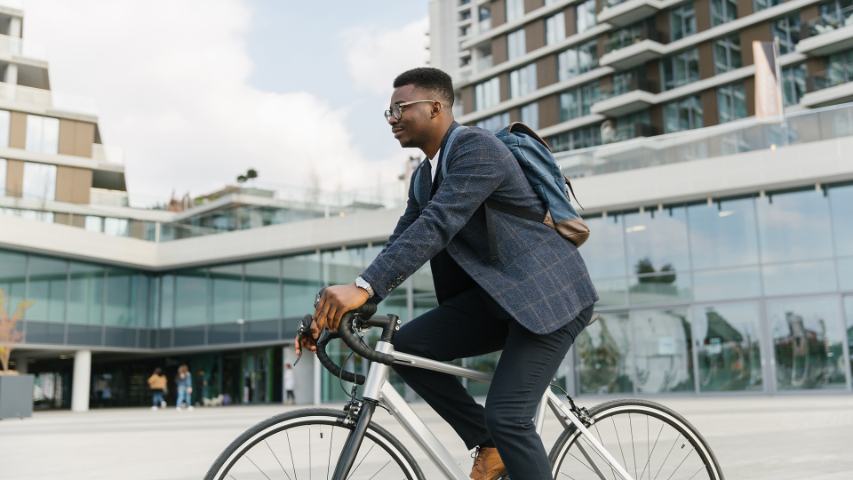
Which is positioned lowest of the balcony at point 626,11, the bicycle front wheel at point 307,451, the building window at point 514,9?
the bicycle front wheel at point 307,451

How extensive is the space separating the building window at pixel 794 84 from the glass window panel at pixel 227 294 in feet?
81.7

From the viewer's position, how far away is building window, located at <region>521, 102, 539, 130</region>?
4656 centimetres

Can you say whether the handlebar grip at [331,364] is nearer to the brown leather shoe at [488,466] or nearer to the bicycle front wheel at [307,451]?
the bicycle front wheel at [307,451]

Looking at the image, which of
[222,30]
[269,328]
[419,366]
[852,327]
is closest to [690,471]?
[419,366]

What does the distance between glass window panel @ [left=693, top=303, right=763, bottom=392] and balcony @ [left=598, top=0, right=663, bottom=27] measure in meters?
23.8

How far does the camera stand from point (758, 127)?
21031mm

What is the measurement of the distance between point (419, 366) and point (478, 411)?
0.32m

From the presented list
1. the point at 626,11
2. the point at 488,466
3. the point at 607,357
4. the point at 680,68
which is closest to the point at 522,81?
the point at 626,11

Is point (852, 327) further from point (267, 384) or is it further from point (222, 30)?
point (267, 384)

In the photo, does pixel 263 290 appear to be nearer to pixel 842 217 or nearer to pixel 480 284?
pixel 842 217

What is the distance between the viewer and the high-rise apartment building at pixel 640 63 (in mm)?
35906

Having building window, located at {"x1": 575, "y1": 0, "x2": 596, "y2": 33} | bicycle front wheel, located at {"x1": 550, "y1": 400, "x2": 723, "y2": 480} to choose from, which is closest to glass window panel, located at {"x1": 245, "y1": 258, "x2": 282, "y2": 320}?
building window, located at {"x1": 575, "y1": 0, "x2": 596, "y2": 33}

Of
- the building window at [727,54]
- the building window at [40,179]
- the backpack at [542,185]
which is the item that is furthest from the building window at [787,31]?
the backpack at [542,185]

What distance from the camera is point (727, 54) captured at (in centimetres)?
3931
